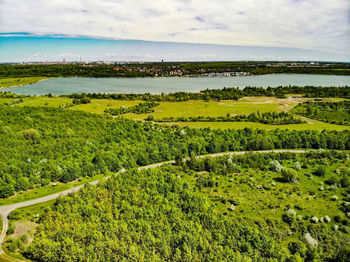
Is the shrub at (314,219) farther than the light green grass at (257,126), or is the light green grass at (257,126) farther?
the light green grass at (257,126)

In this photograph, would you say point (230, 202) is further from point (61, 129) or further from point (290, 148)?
point (61, 129)

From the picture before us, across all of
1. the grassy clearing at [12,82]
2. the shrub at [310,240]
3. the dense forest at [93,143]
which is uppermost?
the grassy clearing at [12,82]

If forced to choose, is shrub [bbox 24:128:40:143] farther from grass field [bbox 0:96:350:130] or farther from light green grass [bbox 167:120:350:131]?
light green grass [bbox 167:120:350:131]

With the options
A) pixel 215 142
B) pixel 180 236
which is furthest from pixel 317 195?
pixel 180 236

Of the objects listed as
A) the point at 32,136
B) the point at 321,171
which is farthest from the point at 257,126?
the point at 32,136

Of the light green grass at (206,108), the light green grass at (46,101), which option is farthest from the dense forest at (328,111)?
the light green grass at (46,101)

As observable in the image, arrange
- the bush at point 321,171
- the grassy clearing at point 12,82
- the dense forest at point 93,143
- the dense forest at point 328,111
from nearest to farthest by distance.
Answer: the dense forest at point 93,143 < the bush at point 321,171 < the dense forest at point 328,111 < the grassy clearing at point 12,82

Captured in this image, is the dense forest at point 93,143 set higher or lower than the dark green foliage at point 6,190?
higher

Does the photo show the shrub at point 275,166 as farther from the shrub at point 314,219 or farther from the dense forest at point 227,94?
the dense forest at point 227,94
